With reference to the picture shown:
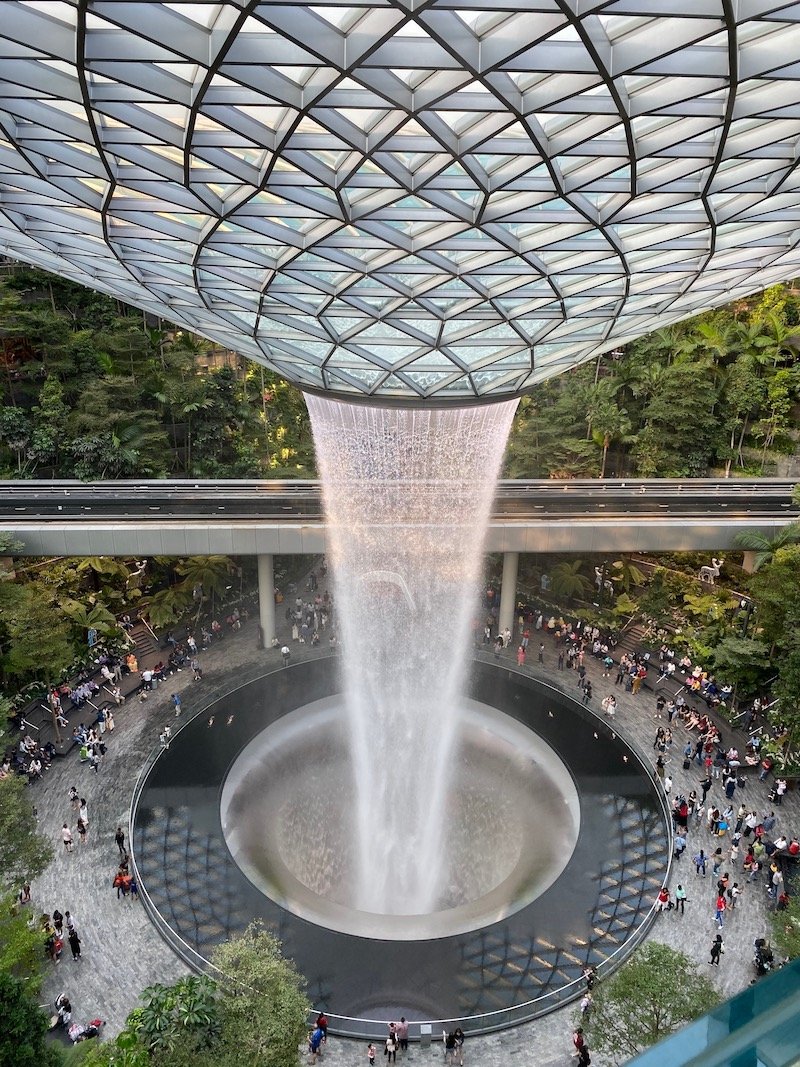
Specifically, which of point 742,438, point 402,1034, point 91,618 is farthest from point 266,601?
point 742,438

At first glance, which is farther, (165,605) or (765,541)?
(165,605)

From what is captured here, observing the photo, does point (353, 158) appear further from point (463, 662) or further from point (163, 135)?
point (463, 662)

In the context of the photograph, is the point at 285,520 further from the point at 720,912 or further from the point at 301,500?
the point at 720,912

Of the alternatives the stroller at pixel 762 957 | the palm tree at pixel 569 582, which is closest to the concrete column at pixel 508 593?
the palm tree at pixel 569 582

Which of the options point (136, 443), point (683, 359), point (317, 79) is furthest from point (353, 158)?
point (683, 359)

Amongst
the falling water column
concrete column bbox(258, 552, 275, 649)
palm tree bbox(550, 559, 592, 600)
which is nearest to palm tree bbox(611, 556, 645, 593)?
palm tree bbox(550, 559, 592, 600)

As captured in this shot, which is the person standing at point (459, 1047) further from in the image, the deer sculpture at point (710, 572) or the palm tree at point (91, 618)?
the deer sculpture at point (710, 572)
